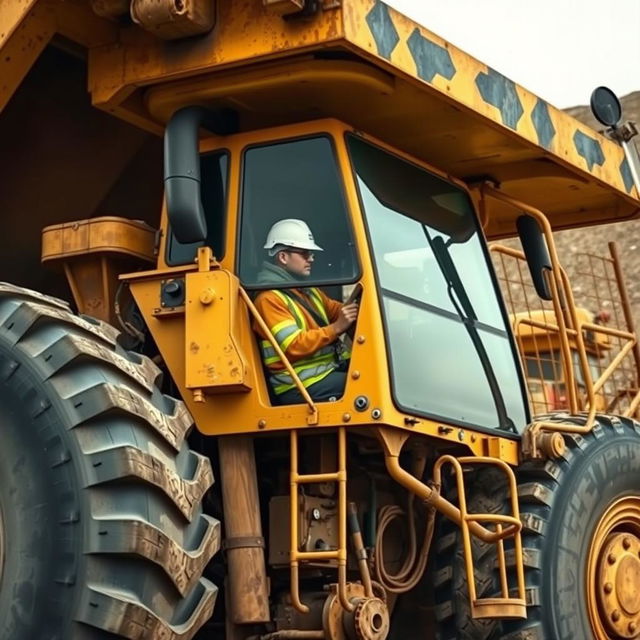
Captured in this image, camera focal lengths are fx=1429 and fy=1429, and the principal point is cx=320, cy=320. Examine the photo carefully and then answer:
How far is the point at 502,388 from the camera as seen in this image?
6.38 metres

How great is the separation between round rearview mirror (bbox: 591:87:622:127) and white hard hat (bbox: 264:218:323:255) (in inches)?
81.4

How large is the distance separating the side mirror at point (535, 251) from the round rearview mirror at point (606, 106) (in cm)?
61

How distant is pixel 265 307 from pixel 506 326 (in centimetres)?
149

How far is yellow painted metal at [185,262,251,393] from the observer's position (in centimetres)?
541

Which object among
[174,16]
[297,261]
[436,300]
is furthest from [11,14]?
[436,300]

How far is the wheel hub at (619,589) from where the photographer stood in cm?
626

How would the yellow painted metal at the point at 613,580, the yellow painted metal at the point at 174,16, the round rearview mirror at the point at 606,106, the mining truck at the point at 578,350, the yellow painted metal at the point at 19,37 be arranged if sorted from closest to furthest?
1. the yellow painted metal at the point at 174,16
2. the yellow painted metal at the point at 19,37
3. the yellow painted metal at the point at 613,580
4. the round rearview mirror at the point at 606,106
5. the mining truck at the point at 578,350

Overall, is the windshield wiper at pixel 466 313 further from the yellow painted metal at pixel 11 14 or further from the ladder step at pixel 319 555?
the yellow painted metal at pixel 11 14

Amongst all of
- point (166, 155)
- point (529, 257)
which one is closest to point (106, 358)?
point (166, 155)

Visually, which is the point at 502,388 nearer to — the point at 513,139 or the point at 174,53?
the point at 513,139

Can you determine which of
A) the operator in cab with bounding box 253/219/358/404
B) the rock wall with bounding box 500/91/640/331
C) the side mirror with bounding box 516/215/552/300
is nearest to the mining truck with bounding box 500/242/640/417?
the side mirror with bounding box 516/215/552/300

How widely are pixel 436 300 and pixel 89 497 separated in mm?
2220

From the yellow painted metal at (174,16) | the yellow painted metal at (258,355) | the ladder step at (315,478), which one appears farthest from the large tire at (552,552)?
the yellow painted metal at (174,16)

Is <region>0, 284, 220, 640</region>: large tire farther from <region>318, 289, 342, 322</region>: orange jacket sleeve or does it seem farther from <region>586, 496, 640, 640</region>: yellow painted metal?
<region>586, 496, 640, 640</region>: yellow painted metal
